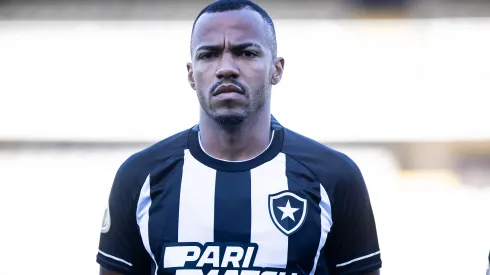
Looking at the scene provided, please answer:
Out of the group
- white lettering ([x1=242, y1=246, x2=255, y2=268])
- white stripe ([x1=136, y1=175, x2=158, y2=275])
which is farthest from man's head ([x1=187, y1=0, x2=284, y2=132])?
white lettering ([x1=242, y1=246, x2=255, y2=268])

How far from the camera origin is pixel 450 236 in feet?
21.1

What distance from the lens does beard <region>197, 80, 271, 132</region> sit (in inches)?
121

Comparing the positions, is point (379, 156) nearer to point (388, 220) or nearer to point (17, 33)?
point (388, 220)

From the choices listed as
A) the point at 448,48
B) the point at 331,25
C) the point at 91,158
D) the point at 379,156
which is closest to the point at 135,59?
the point at 91,158

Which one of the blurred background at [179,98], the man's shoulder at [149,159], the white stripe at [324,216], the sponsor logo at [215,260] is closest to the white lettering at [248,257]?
the sponsor logo at [215,260]

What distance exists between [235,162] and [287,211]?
0.27m

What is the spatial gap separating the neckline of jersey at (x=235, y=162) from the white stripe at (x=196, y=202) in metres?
0.02

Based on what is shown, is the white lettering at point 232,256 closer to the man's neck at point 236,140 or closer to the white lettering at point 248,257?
the white lettering at point 248,257

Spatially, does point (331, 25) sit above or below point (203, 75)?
above

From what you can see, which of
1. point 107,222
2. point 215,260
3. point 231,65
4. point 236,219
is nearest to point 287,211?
point 236,219

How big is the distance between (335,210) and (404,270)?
343cm

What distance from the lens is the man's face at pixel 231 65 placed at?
3064 millimetres

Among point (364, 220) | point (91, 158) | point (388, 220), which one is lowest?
point (364, 220)

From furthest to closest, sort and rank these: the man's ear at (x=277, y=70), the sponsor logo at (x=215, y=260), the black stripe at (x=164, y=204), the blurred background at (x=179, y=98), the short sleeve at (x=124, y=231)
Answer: the blurred background at (x=179, y=98)
the man's ear at (x=277, y=70)
the short sleeve at (x=124, y=231)
the black stripe at (x=164, y=204)
the sponsor logo at (x=215, y=260)
